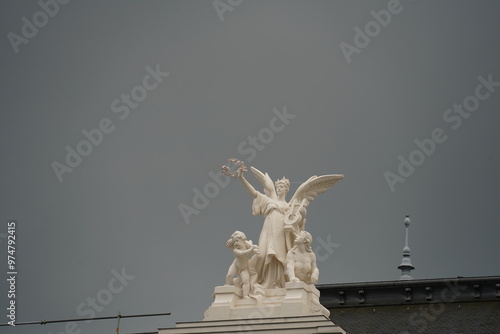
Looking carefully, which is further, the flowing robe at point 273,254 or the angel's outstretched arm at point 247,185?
the angel's outstretched arm at point 247,185

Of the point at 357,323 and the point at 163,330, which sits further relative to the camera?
the point at 357,323

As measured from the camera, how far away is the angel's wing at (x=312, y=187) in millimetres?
72312

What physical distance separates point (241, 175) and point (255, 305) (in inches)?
188

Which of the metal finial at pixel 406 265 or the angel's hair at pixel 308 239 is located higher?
the metal finial at pixel 406 265

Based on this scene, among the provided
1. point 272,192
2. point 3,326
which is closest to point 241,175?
point 272,192

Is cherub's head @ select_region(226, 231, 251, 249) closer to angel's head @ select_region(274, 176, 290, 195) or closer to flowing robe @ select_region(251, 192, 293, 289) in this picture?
flowing robe @ select_region(251, 192, 293, 289)

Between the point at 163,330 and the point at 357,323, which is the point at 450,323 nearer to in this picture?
the point at 357,323

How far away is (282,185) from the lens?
7262 cm

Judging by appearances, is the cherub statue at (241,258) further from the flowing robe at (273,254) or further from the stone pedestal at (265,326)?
the stone pedestal at (265,326)

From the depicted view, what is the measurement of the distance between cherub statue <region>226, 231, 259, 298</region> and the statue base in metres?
0.37

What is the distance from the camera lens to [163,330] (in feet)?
229

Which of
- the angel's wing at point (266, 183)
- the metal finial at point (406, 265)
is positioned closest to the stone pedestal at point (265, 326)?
the angel's wing at point (266, 183)

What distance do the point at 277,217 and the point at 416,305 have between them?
6.65 m

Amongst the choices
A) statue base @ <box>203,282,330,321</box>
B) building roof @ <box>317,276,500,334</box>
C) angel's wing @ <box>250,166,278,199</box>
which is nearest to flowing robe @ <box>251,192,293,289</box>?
statue base @ <box>203,282,330,321</box>
